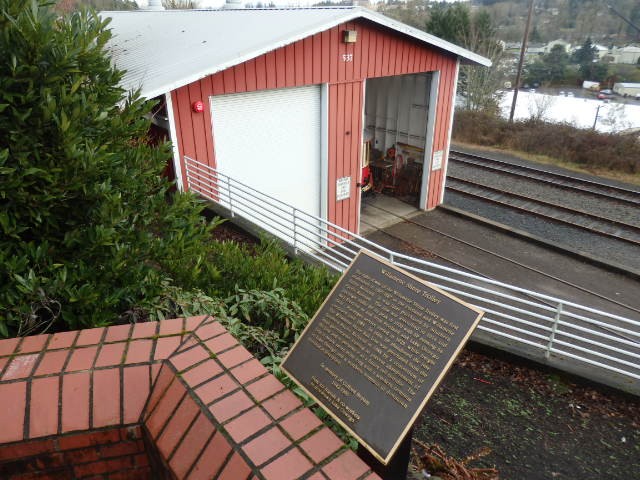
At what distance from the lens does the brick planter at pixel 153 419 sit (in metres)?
2.19

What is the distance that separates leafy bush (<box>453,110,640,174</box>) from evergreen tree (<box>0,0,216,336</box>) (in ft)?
74.0

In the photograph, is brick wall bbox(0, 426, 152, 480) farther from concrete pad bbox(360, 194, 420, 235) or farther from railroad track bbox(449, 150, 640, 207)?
railroad track bbox(449, 150, 640, 207)

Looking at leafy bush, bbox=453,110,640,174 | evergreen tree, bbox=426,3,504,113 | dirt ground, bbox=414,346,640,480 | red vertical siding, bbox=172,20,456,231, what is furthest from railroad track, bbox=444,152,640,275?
evergreen tree, bbox=426,3,504,113

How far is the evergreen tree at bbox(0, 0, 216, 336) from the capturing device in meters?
2.94

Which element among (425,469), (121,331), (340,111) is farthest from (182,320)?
(340,111)

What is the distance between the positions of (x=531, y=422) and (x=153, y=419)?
4193mm

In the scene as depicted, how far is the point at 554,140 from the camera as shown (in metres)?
23.3

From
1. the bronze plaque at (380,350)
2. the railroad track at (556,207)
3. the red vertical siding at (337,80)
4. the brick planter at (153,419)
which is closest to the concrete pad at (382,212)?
the red vertical siding at (337,80)

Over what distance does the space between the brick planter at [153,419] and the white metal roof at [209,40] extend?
557 centimetres

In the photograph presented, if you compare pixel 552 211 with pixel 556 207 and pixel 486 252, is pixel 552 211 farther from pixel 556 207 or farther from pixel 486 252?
pixel 486 252

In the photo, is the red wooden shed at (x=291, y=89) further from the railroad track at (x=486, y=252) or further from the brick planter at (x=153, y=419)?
the brick planter at (x=153, y=419)

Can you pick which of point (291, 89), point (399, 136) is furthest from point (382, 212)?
point (291, 89)

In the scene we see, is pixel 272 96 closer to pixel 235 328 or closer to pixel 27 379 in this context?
pixel 235 328

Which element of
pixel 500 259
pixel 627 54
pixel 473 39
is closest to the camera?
pixel 500 259
